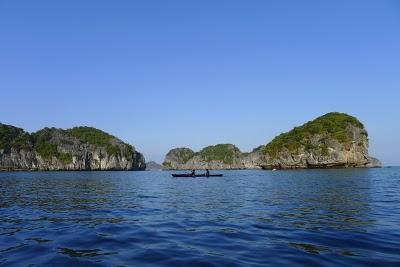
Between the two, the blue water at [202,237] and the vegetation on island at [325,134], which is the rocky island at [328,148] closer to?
the vegetation on island at [325,134]

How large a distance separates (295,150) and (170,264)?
184763 mm

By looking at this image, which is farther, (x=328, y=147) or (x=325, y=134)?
(x=325, y=134)

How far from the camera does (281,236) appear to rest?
15078 mm

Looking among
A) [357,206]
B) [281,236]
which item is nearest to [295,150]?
[357,206]

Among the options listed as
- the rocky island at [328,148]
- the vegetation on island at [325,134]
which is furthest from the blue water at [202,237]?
the vegetation on island at [325,134]

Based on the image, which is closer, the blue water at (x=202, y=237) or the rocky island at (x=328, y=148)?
the blue water at (x=202, y=237)

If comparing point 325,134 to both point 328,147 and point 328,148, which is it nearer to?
point 328,147

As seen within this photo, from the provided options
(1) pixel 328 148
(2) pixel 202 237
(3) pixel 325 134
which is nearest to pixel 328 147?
(1) pixel 328 148

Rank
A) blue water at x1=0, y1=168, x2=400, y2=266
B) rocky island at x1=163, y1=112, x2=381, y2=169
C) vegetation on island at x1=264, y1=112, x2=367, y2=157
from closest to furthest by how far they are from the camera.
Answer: blue water at x1=0, y1=168, x2=400, y2=266 < rocky island at x1=163, y1=112, x2=381, y2=169 < vegetation on island at x1=264, y1=112, x2=367, y2=157

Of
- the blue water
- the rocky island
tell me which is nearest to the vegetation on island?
the rocky island

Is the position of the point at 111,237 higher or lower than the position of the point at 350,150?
lower

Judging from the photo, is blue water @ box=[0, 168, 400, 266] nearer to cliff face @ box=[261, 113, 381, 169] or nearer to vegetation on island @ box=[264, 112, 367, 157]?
cliff face @ box=[261, 113, 381, 169]

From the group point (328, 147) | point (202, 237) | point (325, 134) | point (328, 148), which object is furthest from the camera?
point (325, 134)

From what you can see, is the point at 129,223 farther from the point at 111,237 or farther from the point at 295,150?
the point at 295,150
